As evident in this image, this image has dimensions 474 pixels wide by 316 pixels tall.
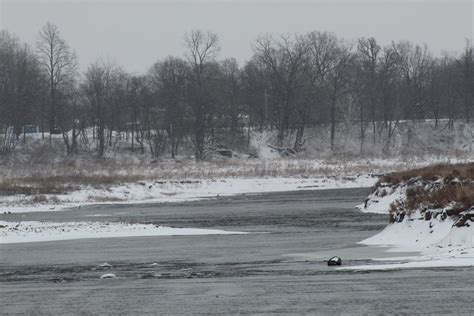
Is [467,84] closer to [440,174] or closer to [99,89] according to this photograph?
[99,89]

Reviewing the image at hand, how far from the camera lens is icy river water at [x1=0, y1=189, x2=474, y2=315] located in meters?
12.8

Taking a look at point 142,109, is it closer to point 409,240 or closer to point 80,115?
point 80,115

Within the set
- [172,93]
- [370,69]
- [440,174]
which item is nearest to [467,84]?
[370,69]

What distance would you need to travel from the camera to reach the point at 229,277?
16.6 meters

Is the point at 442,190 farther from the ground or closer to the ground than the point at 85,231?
farther from the ground

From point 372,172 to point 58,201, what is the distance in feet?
93.7

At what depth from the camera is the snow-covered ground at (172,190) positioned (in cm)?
4781

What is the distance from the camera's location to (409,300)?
12.7 m

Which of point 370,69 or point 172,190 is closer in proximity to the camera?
point 172,190

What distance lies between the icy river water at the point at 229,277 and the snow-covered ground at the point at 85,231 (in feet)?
4.23

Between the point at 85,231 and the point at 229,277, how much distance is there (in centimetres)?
1451

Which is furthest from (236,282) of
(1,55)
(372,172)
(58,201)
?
(1,55)

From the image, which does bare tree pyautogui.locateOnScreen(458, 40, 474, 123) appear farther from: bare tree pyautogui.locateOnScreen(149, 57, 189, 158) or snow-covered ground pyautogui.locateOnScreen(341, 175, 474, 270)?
snow-covered ground pyautogui.locateOnScreen(341, 175, 474, 270)

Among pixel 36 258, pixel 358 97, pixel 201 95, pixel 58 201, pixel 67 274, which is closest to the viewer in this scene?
pixel 67 274
